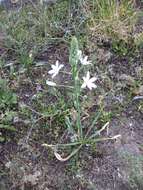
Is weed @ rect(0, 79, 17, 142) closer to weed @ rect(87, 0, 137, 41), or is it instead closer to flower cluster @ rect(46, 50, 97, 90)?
flower cluster @ rect(46, 50, 97, 90)

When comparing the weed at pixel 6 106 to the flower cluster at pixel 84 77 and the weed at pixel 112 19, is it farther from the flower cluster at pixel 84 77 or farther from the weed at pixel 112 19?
the weed at pixel 112 19

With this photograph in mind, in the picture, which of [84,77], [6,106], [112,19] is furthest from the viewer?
[112,19]

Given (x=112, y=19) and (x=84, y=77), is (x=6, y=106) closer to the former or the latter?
(x=84, y=77)

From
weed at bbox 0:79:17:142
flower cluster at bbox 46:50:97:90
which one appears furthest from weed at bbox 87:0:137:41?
weed at bbox 0:79:17:142

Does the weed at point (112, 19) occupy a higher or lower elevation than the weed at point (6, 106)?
higher

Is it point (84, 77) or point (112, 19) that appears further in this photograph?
point (112, 19)

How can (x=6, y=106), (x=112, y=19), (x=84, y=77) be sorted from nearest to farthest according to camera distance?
1. (x=84, y=77)
2. (x=6, y=106)
3. (x=112, y=19)

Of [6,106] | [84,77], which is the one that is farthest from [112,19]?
[6,106]

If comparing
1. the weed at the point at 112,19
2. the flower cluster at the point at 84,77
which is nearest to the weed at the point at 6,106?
the flower cluster at the point at 84,77

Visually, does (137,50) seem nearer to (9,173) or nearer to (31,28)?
(31,28)

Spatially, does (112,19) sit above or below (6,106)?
above

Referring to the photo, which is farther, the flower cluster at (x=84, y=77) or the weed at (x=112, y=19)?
the weed at (x=112, y=19)

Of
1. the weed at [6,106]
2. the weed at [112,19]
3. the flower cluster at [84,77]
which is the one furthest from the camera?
the weed at [112,19]
